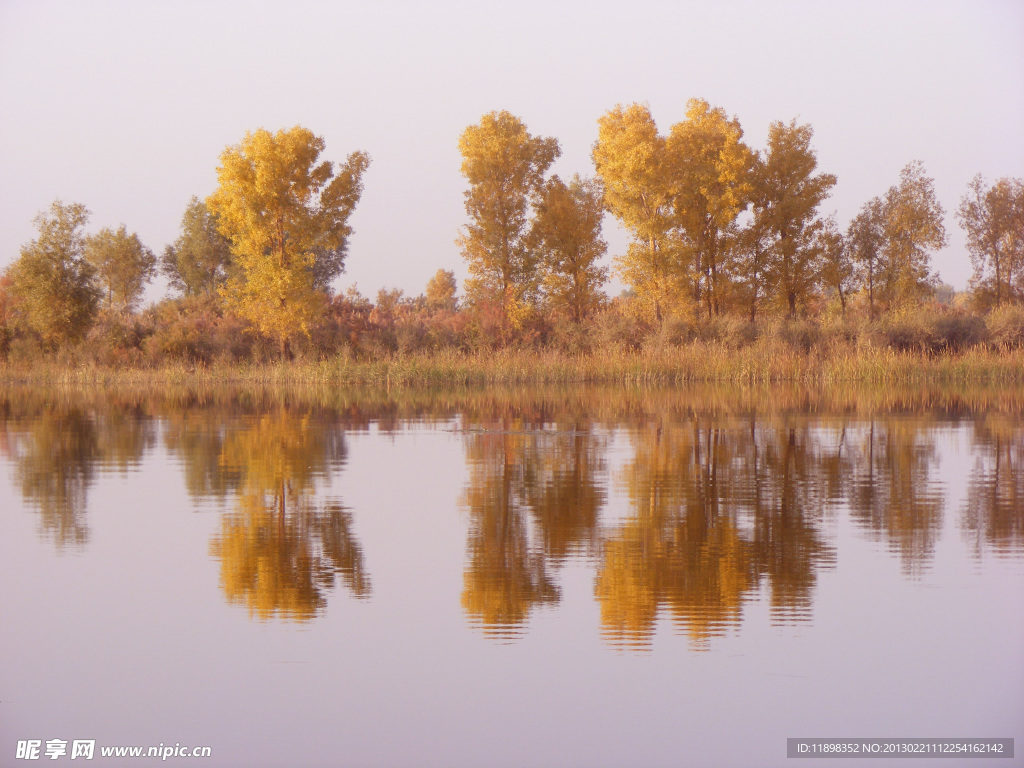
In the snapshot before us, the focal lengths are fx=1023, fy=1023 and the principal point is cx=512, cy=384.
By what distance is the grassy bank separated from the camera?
36125 millimetres

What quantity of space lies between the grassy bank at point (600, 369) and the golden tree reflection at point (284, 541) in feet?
75.1

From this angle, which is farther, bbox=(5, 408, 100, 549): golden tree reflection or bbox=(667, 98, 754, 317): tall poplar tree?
bbox=(667, 98, 754, 317): tall poplar tree

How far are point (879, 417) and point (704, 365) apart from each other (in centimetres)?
1644

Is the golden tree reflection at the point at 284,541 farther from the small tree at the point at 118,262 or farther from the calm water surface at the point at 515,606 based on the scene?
the small tree at the point at 118,262

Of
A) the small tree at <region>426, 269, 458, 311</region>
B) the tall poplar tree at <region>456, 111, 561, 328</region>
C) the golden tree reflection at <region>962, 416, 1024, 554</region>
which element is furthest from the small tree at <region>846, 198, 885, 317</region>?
the small tree at <region>426, 269, 458, 311</region>

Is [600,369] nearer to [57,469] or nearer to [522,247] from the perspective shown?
[522,247]

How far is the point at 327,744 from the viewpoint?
5434mm

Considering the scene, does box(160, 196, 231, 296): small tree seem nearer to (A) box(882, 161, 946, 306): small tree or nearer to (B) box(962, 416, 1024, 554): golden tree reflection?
(A) box(882, 161, 946, 306): small tree

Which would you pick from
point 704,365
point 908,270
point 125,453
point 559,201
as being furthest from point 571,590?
point 908,270

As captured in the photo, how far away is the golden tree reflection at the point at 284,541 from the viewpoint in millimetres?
7816

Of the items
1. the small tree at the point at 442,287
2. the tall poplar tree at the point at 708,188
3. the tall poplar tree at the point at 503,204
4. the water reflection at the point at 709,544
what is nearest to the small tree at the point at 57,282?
the tall poplar tree at the point at 503,204

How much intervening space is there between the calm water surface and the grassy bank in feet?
72.4

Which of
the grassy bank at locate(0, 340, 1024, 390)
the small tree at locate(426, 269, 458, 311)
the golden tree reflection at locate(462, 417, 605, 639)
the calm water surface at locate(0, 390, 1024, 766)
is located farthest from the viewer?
the small tree at locate(426, 269, 458, 311)

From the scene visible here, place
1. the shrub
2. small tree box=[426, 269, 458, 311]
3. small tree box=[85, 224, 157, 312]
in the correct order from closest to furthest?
the shrub, small tree box=[85, 224, 157, 312], small tree box=[426, 269, 458, 311]
